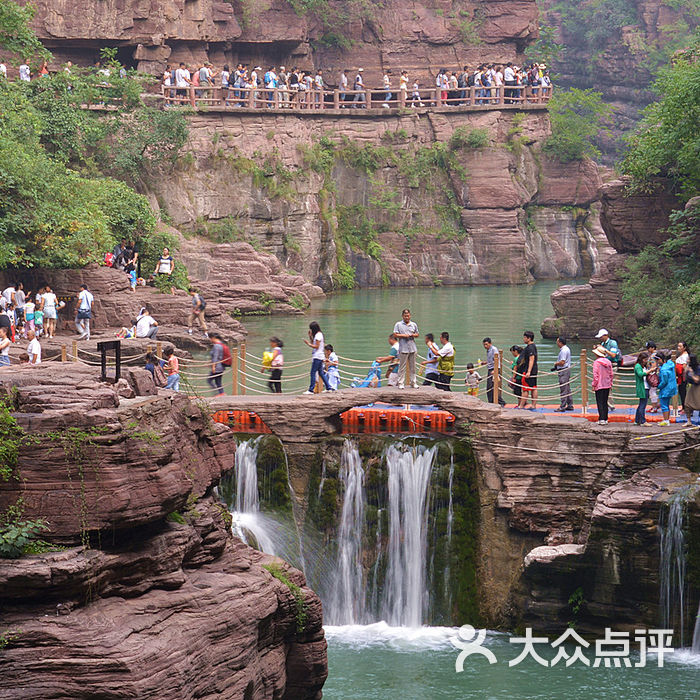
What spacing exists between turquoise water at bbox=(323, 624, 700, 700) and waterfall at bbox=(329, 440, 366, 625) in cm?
151

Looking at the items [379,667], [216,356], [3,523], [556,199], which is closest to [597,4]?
[556,199]

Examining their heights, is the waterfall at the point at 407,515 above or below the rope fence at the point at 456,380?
below

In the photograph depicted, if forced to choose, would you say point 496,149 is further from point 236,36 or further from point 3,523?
point 3,523

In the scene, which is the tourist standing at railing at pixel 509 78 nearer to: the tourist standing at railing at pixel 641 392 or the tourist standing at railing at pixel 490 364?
the tourist standing at railing at pixel 490 364

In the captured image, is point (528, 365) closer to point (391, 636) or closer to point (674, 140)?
point (391, 636)

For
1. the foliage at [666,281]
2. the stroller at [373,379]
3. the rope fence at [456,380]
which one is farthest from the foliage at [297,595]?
the foliage at [666,281]

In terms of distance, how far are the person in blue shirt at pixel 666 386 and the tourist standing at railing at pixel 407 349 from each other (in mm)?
4084

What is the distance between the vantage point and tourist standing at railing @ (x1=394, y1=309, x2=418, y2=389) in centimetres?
2197

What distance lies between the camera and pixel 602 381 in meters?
20.0

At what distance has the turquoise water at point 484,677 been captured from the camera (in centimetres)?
1689

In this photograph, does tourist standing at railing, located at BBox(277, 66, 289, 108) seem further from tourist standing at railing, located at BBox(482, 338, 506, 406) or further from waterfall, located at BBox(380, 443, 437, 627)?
waterfall, located at BBox(380, 443, 437, 627)

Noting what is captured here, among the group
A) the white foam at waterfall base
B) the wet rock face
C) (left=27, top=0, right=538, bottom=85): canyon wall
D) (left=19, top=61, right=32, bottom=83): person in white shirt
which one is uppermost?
(left=27, top=0, right=538, bottom=85): canyon wall

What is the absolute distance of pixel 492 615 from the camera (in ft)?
66.3

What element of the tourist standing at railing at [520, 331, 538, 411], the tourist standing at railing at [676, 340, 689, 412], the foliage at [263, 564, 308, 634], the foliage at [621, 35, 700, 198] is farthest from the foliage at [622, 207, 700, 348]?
the foliage at [263, 564, 308, 634]
